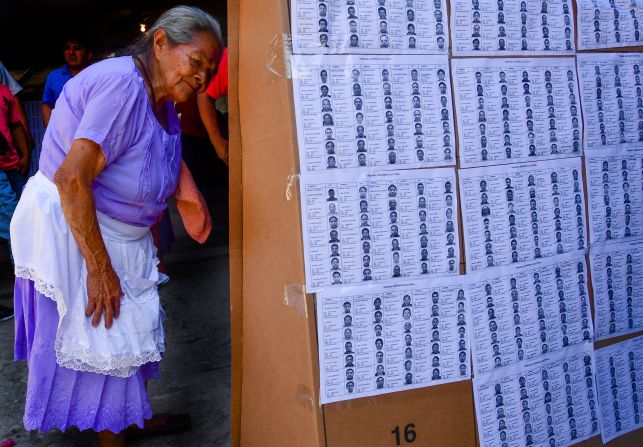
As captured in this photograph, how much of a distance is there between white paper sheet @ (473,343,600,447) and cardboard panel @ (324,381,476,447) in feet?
0.18

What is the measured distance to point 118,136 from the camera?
79.9 inches

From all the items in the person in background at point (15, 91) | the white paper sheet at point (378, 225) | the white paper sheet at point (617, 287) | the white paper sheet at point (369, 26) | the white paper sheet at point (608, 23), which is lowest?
the white paper sheet at point (617, 287)

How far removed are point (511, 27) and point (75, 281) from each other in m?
1.62

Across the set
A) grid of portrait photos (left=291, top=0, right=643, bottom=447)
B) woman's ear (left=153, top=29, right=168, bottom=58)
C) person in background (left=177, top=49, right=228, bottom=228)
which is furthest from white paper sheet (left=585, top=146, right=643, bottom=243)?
woman's ear (left=153, top=29, right=168, bottom=58)

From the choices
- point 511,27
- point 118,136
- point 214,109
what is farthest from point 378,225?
point 214,109

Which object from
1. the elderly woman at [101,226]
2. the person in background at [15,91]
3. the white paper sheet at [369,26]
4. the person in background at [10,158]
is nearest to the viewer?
the white paper sheet at [369,26]

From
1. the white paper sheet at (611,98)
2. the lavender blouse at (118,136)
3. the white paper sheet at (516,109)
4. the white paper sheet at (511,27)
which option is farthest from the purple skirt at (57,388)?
the white paper sheet at (611,98)

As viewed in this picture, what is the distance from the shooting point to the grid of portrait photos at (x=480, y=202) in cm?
175

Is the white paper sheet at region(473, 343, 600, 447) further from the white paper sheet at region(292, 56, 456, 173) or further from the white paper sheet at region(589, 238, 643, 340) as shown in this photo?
the white paper sheet at region(292, 56, 456, 173)

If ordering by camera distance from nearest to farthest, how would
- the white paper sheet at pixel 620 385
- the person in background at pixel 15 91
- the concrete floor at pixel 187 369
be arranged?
the white paper sheet at pixel 620 385 → the concrete floor at pixel 187 369 → the person in background at pixel 15 91

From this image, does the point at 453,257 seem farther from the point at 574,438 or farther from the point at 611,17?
the point at 611,17

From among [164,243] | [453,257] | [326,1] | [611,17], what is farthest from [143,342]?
[164,243]

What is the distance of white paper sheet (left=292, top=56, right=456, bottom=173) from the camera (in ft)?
5.63

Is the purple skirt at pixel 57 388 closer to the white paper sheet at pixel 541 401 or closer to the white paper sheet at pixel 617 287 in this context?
the white paper sheet at pixel 541 401
